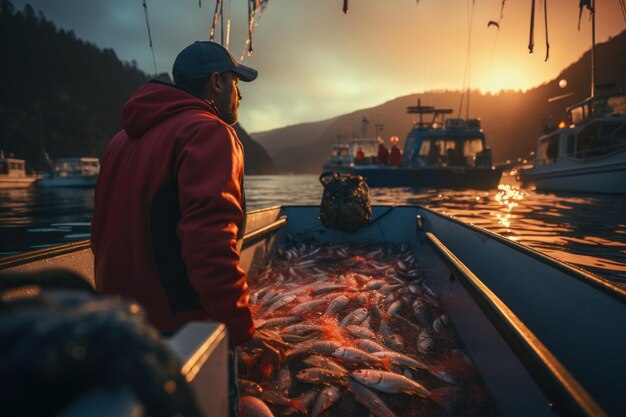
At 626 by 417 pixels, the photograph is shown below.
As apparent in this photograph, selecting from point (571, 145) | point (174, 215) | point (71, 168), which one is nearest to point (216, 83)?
point (174, 215)

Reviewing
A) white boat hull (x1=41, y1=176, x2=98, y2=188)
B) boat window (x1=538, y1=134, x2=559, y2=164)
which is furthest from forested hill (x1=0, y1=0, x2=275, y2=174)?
boat window (x1=538, y1=134, x2=559, y2=164)

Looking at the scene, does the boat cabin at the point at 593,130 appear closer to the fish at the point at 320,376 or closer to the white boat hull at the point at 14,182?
the fish at the point at 320,376

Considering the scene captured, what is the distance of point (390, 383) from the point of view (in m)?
2.62

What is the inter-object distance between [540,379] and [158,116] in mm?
2385

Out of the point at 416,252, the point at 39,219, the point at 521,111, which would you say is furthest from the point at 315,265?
the point at 521,111

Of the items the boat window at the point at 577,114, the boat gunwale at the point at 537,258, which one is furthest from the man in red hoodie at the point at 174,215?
the boat window at the point at 577,114

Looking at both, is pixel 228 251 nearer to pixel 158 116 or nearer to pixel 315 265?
pixel 158 116

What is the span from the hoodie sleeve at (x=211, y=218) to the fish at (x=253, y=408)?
3.02 feet

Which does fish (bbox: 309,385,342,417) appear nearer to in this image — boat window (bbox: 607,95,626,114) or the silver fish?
the silver fish

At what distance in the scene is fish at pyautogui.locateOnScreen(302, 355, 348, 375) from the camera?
287 cm

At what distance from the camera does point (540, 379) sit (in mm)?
1584

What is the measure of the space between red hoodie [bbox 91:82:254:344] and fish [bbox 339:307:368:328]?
2.12 metres

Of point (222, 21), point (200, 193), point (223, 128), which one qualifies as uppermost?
point (222, 21)

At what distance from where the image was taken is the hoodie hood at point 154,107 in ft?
6.26
